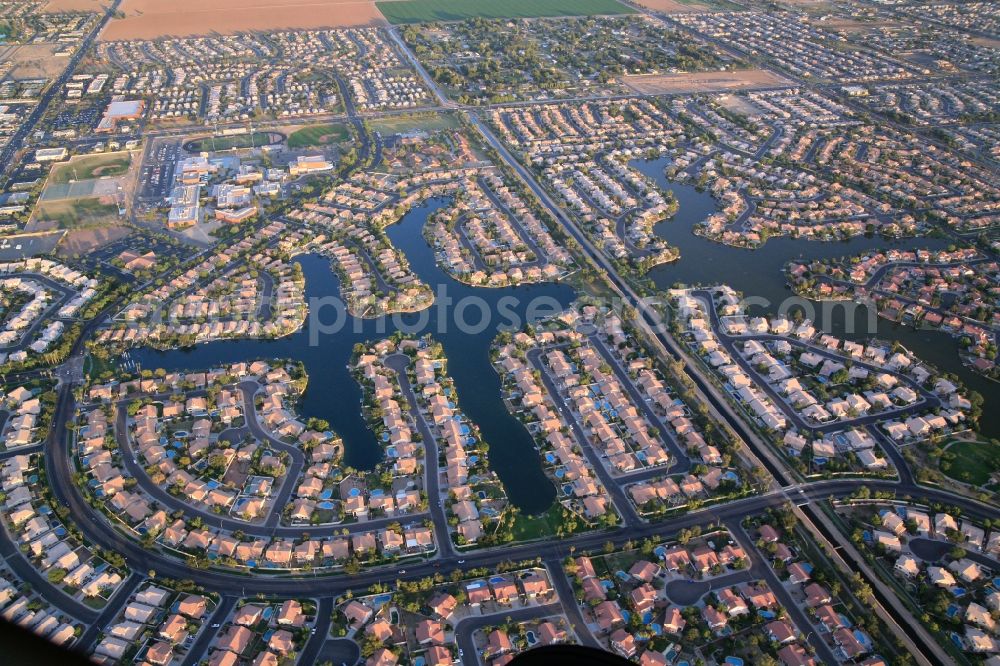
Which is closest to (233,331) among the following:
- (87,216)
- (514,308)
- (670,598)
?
(514,308)

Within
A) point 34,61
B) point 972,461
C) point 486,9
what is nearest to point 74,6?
point 34,61

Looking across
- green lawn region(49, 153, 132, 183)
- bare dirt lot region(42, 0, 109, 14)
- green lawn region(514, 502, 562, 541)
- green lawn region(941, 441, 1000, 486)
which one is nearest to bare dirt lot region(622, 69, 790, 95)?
green lawn region(49, 153, 132, 183)

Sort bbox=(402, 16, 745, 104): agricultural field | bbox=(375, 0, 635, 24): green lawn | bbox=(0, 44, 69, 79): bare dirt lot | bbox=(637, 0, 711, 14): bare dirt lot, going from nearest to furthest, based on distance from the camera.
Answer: bbox=(402, 16, 745, 104): agricultural field → bbox=(0, 44, 69, 79): bare dirt lot → bbox=(375, 0, 635, 24): green lawn → bbox=(637, 0, 711, 14): bare dirt lot

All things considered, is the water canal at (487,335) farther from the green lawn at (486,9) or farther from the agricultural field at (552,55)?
the green lawn at (486,9)

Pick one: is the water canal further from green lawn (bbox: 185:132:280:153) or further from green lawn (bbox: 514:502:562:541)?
green lawn (bbox: 185:132:280:153)

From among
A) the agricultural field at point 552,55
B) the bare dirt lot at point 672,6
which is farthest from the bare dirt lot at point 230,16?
the bare dirt lot at point 672,6

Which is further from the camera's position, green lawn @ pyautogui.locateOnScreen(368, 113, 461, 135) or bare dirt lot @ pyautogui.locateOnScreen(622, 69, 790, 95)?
bare dirt lot @ pyautogui.locateOnScreen(622, 69, 790, 95)

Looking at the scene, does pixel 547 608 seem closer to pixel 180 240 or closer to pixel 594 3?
pixel 180 240
